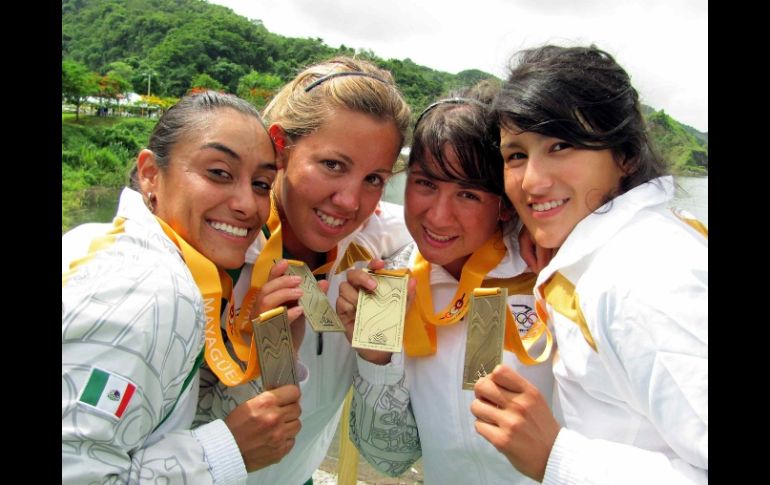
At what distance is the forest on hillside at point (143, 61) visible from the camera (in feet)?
129

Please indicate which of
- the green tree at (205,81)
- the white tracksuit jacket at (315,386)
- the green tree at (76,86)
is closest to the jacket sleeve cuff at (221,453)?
the white tracksuit jacket at (315,386)

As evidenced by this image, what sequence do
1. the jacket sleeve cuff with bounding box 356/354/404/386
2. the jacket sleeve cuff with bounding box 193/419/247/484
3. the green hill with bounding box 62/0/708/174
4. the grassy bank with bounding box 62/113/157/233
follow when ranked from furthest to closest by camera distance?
the green hill with bounding box 62/0/708/174 → the grassy bank with bounding box 62/113/157/233 → the jacket sleeve cuff with bounding box 356/354/404/386 → the jacket sleeve cuff with bounding box 193/419/247/484

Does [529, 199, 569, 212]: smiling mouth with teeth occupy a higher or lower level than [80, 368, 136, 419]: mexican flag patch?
higher

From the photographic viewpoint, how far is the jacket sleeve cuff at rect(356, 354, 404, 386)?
7.63 feet

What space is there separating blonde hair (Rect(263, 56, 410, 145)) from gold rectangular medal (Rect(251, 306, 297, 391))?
0.85m

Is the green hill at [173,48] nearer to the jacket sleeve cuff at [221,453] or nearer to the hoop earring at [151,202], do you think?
the hoop earring at [151,202]

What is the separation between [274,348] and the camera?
200 cm

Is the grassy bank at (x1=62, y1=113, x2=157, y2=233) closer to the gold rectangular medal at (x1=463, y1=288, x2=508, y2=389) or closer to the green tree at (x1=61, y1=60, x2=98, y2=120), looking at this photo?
the green tree at (x1=61, y1=60, x2=98, y2=120)

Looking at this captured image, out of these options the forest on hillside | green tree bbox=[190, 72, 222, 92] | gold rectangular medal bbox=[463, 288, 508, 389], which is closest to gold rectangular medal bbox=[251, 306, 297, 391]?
gold rectangular medal bbox=[463, 288, 508, 389]

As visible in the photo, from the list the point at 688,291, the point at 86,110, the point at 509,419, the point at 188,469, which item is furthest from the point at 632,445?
the point at 86,110

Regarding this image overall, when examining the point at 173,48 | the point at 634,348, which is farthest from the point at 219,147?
the point at 173,48

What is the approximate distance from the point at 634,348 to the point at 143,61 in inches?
2766

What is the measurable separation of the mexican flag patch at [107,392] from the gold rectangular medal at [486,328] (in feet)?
3.42
